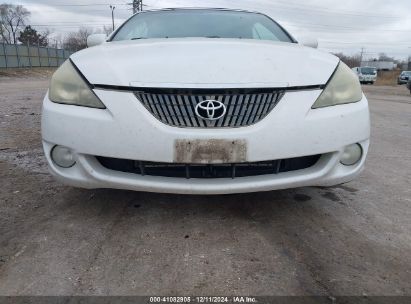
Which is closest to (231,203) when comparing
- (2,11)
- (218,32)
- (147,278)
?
(147,278)

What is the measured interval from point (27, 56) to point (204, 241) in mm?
43730

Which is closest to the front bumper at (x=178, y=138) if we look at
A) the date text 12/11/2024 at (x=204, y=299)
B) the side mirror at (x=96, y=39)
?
the date text 12/11/2024 at (x=204, y=299)

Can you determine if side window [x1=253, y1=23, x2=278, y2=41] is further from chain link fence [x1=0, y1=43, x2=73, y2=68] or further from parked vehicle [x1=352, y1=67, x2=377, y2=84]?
chain link fence [x1=0, y1=43, x2=73, y2=68]

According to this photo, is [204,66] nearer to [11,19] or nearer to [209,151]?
[209,151]

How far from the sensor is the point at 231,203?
2.73m

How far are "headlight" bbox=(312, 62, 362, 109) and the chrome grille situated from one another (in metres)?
0.33

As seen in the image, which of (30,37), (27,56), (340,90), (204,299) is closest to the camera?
(204,299)

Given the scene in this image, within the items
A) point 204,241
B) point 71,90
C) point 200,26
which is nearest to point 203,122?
point 204,241

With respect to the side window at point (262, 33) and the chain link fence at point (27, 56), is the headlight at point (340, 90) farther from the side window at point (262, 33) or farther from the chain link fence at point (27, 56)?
the chain link fence at point (27, 56)

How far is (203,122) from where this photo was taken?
207cm

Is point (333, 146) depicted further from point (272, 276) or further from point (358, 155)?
point (272, 276)

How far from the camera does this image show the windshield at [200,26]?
3.36m

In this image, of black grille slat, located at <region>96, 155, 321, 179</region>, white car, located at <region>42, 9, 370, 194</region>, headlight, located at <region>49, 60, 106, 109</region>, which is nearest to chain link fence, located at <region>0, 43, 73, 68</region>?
headlight, located at <region>49, 60, 106, 109</region>

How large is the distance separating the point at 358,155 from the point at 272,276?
96 centimetres
